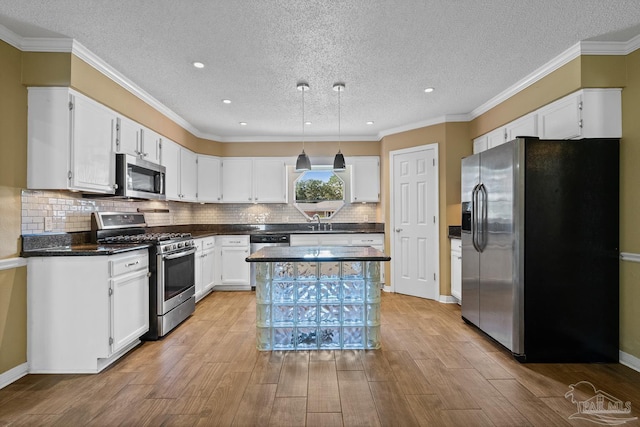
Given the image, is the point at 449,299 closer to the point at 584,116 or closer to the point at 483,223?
the point at 483,223

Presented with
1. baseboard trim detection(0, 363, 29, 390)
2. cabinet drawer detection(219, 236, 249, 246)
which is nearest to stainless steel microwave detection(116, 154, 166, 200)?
cabinet drawer detection(219, 236, 249, 246)

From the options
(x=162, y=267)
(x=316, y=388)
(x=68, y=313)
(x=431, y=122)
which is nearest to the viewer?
(x=316, y=388)

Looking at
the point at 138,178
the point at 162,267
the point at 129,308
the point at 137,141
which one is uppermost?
the point at 137,141

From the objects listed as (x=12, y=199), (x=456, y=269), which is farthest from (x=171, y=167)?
(x=456, y=269)

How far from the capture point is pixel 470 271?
3516 mm

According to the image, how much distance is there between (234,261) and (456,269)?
3.26 m

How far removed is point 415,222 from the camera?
16.3 ft

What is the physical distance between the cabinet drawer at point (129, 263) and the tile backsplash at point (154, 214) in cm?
66

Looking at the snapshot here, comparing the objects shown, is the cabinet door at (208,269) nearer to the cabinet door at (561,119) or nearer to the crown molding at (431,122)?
the crown molding at (431,122)

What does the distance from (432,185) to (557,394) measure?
3016 mm

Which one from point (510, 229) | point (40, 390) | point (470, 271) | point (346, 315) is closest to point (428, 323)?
point (470, 271)

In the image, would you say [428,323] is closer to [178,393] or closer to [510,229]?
[510,229]
